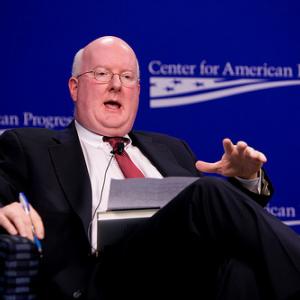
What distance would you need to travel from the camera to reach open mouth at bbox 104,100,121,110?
2.43m

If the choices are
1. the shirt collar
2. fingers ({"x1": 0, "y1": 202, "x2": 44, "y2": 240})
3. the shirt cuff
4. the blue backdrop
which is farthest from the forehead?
fingers ({"x1": 0, "y1": 202, "x2": 44, "y2": 240})

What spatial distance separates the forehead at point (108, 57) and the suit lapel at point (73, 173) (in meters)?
0.32

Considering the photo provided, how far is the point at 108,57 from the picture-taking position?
7.98 feet

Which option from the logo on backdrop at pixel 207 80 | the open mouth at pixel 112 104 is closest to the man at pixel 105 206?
the open mouth at pixel 112 104

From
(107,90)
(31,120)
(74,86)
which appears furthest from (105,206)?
(31,120)

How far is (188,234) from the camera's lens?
1.50 m

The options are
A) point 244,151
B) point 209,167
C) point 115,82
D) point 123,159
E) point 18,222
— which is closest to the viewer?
point 18,222

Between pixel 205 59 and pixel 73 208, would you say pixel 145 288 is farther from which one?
pixel 205 59

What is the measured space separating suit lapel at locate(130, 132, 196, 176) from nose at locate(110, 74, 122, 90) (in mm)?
200

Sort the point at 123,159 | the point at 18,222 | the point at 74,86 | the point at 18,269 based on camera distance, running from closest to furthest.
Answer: the point at 18,269 < the point at 18,222 < the point at 123,159 < the point at 74,86

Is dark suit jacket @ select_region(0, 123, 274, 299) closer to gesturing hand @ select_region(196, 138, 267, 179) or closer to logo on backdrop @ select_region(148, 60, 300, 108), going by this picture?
gesturing hand @ select_region(196, 138, 267, 179)

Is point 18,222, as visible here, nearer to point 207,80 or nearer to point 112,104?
point 112,104

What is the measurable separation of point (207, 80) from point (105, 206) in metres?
1.21

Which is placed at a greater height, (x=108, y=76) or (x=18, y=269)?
(x=108, y=76)
